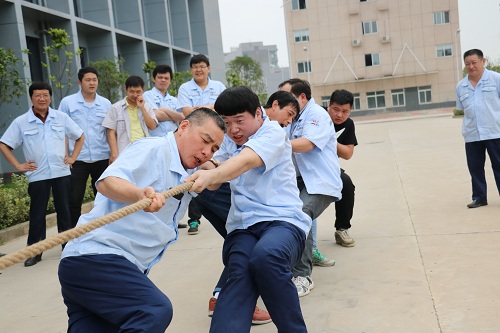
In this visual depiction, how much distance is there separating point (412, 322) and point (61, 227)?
11.2ft

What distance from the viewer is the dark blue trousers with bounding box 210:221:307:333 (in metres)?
2.51

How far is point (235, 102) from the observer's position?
2.93m

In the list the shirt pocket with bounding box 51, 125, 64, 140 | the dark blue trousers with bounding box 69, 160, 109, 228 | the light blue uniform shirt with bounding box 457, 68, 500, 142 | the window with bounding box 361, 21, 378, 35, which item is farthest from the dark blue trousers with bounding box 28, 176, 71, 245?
the window with bounding box 361, 21, 378, 35

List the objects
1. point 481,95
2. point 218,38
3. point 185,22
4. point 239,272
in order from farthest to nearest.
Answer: point 218,38, point 185,22, point 481,95, point 239,272

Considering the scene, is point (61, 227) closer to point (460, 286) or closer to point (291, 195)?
point (291, 195)

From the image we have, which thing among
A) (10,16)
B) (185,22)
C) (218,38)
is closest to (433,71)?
(218,38)

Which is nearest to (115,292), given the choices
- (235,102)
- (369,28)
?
(235,102)

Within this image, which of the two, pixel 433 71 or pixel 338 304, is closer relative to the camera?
pixel 338 304

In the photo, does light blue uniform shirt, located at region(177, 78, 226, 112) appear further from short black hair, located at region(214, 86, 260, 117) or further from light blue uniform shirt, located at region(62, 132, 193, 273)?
light blue uniform shirt, located at region(62, 132, 193, 273)

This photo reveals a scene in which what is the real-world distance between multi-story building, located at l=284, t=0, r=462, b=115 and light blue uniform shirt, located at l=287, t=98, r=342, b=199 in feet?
123

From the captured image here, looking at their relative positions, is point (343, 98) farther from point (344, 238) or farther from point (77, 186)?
point (77, 186)

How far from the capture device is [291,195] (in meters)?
3.04

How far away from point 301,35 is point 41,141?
3826 centimetres

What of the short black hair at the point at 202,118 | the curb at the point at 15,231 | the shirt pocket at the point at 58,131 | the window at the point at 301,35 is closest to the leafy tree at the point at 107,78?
the curb at the point at 15,231
